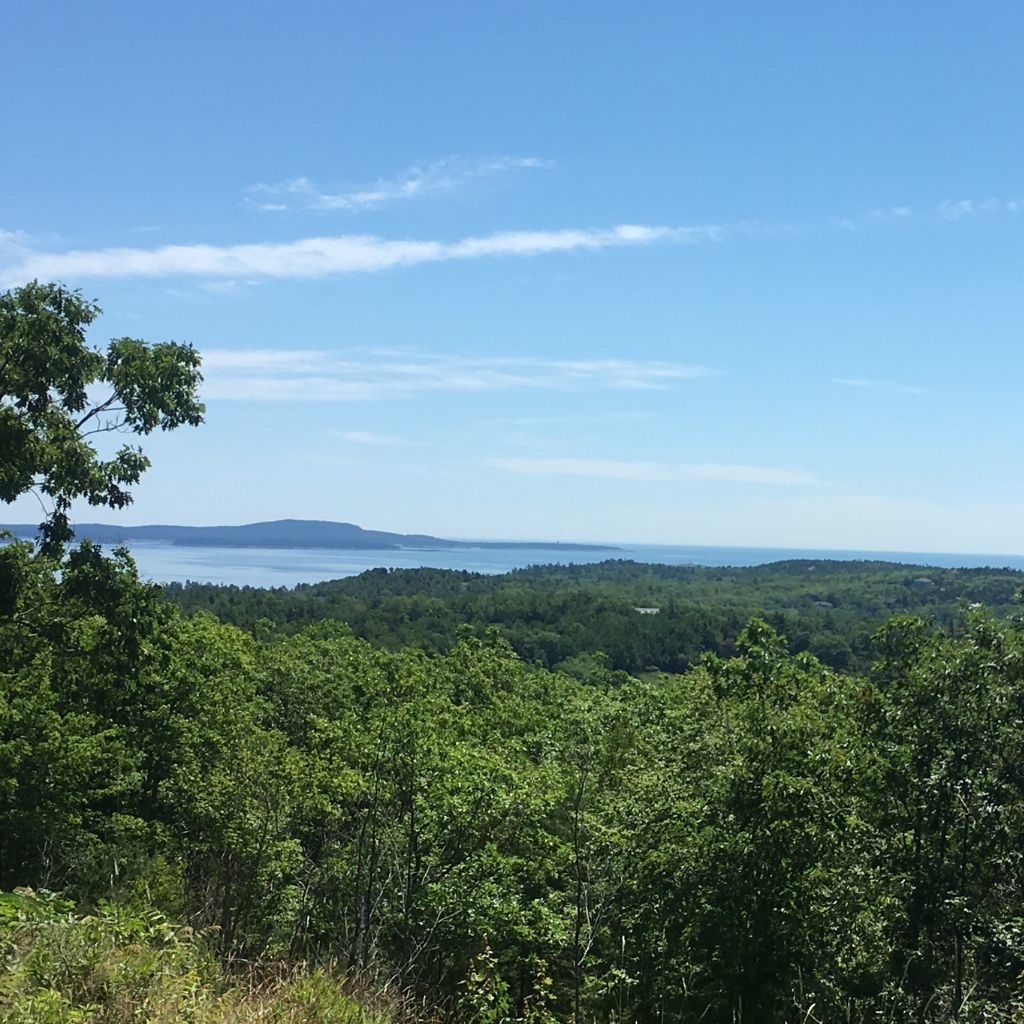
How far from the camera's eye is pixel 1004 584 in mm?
152250

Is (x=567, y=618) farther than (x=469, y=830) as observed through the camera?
Yes

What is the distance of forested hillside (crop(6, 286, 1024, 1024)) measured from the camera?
6.81m

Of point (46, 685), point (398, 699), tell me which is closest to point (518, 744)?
point (398, 699)

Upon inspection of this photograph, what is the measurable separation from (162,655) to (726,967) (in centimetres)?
1159

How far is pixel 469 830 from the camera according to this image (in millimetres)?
15234

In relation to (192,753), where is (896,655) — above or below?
above

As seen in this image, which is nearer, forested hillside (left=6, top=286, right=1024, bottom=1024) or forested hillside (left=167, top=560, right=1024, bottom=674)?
forested hillside (left=6, top=286, right=1024, bottom=1024)

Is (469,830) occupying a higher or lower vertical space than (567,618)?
higher

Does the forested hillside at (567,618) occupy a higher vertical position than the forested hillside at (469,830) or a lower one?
lower

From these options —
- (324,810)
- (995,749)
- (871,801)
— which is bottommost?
(324,810)

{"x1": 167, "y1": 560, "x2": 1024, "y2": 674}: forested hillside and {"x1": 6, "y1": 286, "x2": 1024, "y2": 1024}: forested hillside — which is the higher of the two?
{"x1": 6, "y1": 286, "x2": 1024, "y2": 1024}: forested hillside

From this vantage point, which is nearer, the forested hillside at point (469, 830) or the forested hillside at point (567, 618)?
the forested hillside at point (469, 830)

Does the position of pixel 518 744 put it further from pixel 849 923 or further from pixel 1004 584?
pixel 1004 584

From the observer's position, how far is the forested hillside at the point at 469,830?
268 inches
